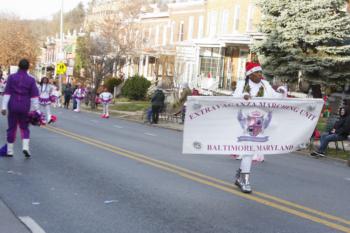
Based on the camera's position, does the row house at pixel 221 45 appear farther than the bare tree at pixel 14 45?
No

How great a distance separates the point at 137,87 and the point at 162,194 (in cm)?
3727

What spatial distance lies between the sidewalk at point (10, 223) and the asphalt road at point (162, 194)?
200mm

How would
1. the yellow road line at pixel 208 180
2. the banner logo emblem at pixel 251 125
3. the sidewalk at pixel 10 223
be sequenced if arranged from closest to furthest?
the sidewalk at pixel 10 223 < the yellow road line at pixel 208 180 < the banner logo emblem at pixel 251 125

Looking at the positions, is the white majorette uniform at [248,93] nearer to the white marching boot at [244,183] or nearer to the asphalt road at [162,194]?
the white marching boot at [244,183]

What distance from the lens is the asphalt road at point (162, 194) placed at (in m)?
6.73

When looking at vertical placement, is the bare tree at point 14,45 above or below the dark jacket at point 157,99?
above

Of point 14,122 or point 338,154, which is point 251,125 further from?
point 338,154

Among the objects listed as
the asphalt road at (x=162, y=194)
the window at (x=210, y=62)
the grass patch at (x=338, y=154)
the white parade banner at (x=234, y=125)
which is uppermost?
the window at (x=210, y=62)

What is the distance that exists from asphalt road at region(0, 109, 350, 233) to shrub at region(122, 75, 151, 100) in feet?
105

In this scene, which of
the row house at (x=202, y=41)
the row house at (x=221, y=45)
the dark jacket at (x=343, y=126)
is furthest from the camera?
the row house at (x=202, y=41)

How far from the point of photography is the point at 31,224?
640cm

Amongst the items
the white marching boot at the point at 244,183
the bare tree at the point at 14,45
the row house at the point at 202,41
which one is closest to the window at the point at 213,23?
the row house at the point at 202,41

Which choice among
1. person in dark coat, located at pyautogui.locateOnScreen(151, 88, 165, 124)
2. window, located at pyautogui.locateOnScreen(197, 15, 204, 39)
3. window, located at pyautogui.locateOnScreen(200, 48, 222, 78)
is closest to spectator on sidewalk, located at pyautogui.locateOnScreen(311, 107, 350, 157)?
person in dark coat, located at pyautogui.locateOnScreen(151, 88, 165, 124)

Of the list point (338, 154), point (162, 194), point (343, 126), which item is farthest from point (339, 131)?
point (162, 194)
